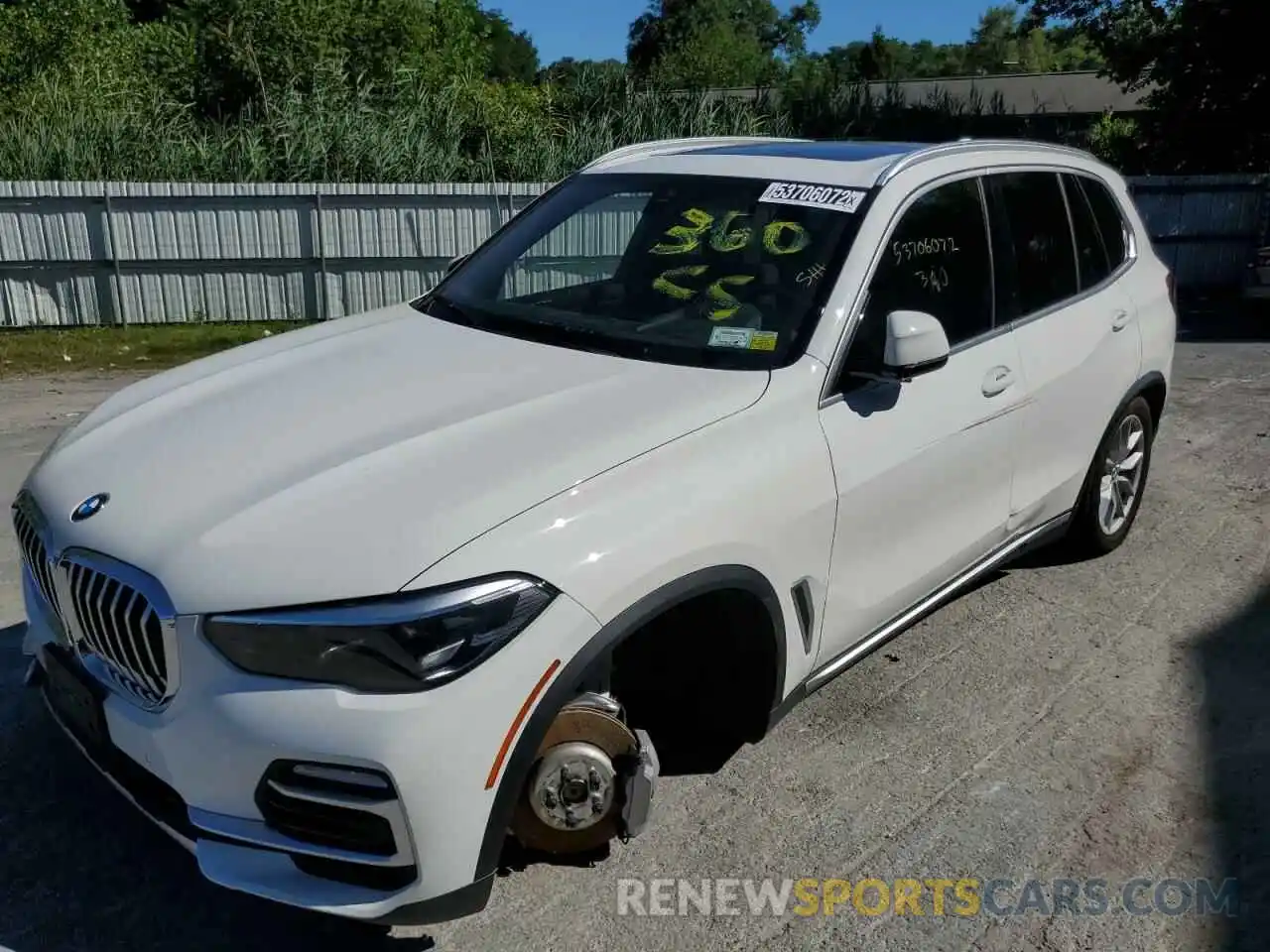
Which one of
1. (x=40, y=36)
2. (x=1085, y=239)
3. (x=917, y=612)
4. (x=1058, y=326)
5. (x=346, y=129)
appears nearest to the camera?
(x=917, y=612)

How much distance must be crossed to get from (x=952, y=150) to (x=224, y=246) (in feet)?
32.0

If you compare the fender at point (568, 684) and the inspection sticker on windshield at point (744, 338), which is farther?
the inspection sticker on windshield at point (744, 338)

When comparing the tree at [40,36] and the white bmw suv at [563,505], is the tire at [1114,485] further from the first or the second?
the tree at [40,36]

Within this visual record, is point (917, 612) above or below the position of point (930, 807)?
above

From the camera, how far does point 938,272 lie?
3.85 metres

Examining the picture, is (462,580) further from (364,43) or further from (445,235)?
(364,43)

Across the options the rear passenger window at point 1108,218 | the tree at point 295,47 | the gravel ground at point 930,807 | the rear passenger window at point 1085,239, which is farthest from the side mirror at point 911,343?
the tree at point 295,47

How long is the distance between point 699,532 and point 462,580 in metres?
0.66

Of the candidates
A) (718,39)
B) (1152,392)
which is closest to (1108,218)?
(1152,392)

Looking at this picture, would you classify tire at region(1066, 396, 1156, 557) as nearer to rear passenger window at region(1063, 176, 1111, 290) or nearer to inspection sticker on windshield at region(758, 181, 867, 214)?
rear passenger window at region(1063, 176, 1111, 290)

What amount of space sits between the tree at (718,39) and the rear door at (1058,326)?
17.0 meters

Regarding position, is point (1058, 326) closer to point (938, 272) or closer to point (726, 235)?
point (938, 272)

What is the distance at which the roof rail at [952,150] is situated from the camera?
381 centimetres

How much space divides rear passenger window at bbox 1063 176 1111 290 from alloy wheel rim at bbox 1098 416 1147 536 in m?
0.68
